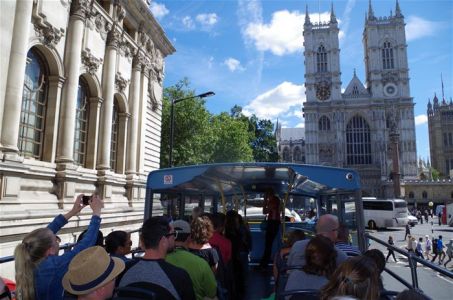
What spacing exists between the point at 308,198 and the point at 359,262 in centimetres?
938

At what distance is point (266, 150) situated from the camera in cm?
7331

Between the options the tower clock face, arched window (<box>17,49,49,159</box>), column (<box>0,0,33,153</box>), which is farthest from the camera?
the tower clock face

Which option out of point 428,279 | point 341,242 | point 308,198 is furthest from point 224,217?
point 428,279

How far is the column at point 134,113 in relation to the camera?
17.9 meters

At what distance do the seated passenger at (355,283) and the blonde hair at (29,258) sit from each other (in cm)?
250

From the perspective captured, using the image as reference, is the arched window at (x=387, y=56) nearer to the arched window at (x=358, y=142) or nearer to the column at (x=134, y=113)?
the arched window at (x=358, y=142)

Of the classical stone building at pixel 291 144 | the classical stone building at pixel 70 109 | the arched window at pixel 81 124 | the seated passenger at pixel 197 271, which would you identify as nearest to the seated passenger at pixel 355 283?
the seated passenger at pixel 197 271

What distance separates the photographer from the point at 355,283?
2518 millimetres

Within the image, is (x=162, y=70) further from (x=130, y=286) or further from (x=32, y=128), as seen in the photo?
(x=130, y=286)

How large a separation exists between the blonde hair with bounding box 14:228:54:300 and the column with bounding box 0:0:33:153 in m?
7.24

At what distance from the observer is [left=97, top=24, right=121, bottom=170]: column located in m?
15.2

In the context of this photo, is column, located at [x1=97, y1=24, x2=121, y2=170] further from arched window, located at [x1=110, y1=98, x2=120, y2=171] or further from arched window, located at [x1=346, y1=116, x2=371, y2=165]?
arched window, located at [x1=346, y1=116, x2=371, y2=165]

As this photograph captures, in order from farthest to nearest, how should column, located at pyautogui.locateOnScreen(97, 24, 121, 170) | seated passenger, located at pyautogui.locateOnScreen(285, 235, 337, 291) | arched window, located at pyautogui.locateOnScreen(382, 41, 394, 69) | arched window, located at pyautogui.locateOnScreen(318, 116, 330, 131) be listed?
arched window, located at pyautogui.locateOnScreen(382, 41, 394, 69)
arched window, located at pyautogui.locateOnScreen(318, 116, 330, 131)
column, located at pyautogui.locateOnScreen(97, 24, 121, 170)
seated passenger, located at pyautogui.locateOnScreen(285, 235, 337, 291)

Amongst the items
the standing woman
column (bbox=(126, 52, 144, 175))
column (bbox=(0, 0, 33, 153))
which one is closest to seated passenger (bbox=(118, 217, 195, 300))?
the standing woman
